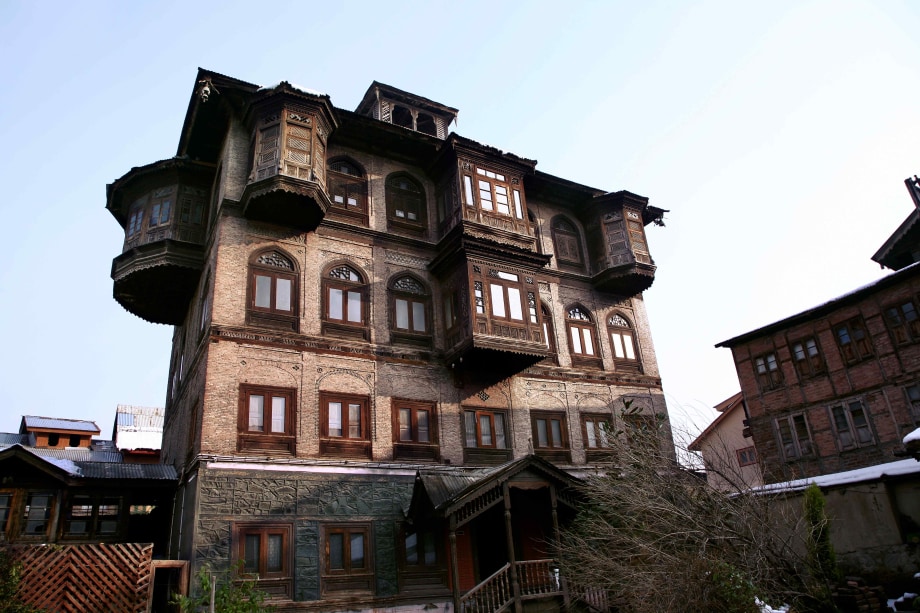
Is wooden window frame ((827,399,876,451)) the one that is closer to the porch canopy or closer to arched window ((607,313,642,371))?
arched window ((607,313,642,371))

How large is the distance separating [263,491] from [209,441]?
81.7 inches

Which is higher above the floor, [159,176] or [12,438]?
[159,176]

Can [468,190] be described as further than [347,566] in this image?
Yes

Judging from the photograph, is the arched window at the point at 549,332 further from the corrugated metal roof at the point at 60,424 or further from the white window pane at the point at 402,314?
the corrugated metal roof at the point at 60,424

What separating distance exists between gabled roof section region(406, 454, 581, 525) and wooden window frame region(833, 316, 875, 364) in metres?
15.4

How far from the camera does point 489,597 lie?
56.7ft

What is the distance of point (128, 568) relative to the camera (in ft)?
54.0

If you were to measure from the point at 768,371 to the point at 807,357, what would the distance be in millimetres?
2069

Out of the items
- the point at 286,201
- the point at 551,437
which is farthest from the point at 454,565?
the point at 286,201

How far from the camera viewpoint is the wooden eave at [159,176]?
2431 centimetres

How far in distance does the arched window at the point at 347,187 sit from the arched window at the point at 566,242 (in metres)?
9.18

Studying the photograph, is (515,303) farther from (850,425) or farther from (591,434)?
(850,425)

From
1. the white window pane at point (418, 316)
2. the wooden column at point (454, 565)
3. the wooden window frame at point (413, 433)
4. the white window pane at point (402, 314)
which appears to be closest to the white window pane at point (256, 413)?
the wooden window frame at point (413, 433)

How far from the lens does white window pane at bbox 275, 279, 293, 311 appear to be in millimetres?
21281
